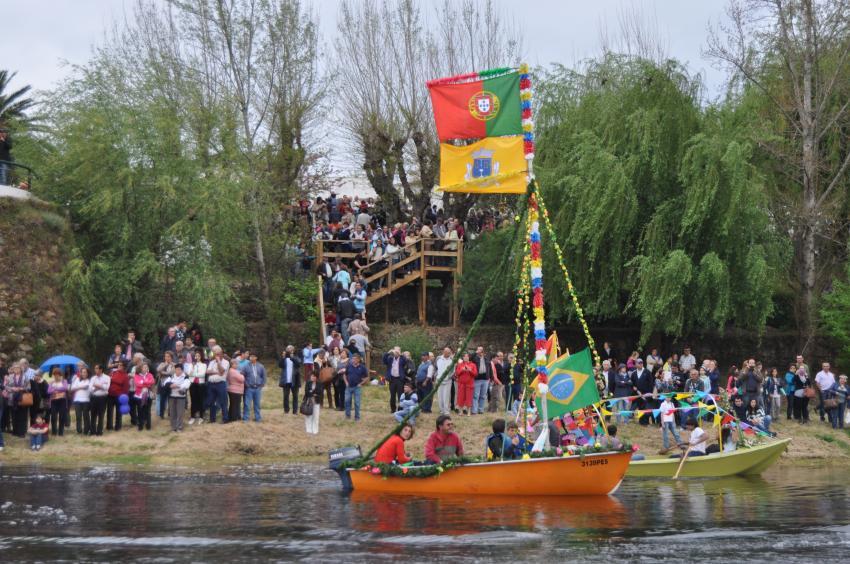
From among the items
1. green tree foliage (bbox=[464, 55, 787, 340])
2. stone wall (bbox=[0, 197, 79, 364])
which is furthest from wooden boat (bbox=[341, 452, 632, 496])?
stone wall (bbox=[0, 197, 79, 364])

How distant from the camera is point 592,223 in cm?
3569

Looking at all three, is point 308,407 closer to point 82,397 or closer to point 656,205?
point 82,397

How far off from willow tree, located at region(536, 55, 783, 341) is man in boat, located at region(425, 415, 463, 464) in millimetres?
14064

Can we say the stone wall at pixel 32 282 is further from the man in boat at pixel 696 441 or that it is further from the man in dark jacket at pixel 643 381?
the man in boat at pixel 696 441

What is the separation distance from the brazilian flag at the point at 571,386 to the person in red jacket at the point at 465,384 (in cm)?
904

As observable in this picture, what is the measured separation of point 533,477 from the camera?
21.0 m

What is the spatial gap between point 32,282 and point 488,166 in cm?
1667

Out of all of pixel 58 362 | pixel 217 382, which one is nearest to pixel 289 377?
pixel 217 382

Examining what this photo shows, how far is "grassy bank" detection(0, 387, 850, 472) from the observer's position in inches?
1032

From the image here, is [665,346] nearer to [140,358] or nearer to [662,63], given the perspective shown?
[662,63]

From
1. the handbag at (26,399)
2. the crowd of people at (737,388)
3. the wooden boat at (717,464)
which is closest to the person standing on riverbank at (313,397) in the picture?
the handbag at (26,399)

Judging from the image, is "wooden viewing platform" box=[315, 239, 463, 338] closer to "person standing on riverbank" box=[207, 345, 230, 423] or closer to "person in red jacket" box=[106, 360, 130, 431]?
"person standing on riverbank" box=[207, 345, 230, 423]

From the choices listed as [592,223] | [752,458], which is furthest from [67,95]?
[752,458]

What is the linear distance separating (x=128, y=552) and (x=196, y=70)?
1154 inches
